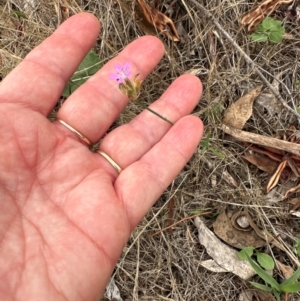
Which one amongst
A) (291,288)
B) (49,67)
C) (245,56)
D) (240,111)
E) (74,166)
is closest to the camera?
(74,166)

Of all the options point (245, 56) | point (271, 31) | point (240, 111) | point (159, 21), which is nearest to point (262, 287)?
point (240, 111)

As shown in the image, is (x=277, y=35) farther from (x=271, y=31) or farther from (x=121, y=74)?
(x=121, y=74)

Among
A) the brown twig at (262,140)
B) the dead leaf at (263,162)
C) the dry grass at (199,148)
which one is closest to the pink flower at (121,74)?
the dry grass at (199,148)

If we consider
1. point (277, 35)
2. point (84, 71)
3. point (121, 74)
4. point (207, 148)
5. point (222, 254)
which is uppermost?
point (121, 74)

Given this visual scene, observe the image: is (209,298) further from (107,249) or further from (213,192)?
(107,249)

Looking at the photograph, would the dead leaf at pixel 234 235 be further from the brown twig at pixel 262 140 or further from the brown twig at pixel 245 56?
the brown twig at pixel 245 56

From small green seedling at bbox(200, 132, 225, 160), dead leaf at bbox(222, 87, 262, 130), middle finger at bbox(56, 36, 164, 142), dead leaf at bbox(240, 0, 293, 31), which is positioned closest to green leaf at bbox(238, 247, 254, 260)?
small green seedling at bbox(200, 132, 225, 160)
